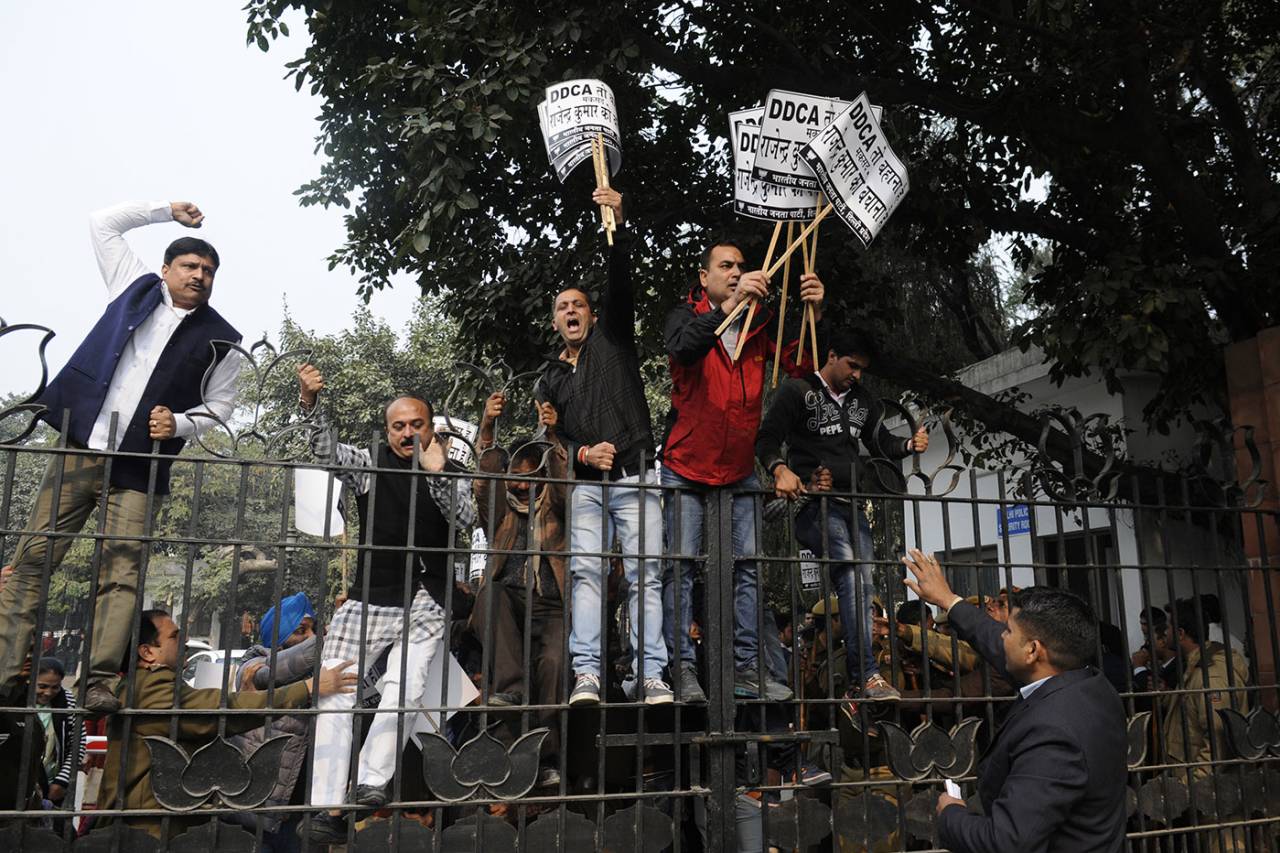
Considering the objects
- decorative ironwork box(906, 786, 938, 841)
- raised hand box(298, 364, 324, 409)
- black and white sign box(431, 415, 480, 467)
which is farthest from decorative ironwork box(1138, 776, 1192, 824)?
raised hand box(298, 364, 324, 409)

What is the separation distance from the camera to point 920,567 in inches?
165

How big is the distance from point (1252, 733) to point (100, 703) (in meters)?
5.03

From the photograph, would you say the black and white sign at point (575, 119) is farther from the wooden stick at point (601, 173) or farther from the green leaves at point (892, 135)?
the green leaves at point (892, 135)

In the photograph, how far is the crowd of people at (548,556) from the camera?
378cm

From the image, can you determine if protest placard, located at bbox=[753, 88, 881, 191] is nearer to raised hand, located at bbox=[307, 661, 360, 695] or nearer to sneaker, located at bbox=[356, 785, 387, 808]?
Result: raised hand, located at bbox=[307, 661, 360, 695]

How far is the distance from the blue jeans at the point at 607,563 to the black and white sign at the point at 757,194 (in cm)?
133

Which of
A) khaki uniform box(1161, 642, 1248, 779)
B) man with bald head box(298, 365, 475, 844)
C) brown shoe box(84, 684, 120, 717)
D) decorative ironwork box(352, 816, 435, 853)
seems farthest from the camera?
khaki uniform box(1161, 642, 1248, 779)

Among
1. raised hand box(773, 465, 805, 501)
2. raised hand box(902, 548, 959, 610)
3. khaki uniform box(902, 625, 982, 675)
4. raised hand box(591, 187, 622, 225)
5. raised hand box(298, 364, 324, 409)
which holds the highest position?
raised hand box(591, 187, 622, 225)

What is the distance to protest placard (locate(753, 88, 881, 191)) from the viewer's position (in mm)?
A: 4816

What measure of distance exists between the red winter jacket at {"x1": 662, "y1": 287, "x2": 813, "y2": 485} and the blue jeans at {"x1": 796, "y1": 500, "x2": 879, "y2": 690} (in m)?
0.52

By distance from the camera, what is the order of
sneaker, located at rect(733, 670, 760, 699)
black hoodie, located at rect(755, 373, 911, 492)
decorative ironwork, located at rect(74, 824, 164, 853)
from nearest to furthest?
decorative ironwork, located at rect(74, 824, 164, 853) → sneaker, located at rect(733, 670, 760, 699) → black hoodie, located at rect(755, 373, 911, 492)

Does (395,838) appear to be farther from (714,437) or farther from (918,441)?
(918,441)

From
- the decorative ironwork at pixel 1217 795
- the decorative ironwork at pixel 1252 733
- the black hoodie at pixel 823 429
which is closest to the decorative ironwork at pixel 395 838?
the black hoodie at pixel 823 429

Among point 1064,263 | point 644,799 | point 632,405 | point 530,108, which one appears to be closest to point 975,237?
point 1064,263
